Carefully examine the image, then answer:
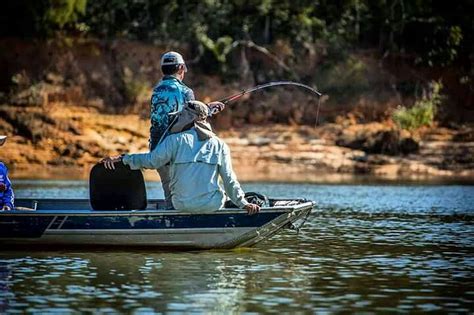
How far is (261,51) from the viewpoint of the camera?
1617 inches

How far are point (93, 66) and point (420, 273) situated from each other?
1078 inches

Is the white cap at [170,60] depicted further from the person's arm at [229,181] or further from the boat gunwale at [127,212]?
the boat gunwale at [127,212]

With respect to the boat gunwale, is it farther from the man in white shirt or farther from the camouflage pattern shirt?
the camouflage pattern shirt

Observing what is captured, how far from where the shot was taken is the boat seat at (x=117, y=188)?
1463cm

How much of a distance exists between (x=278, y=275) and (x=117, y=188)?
2707 millimetres

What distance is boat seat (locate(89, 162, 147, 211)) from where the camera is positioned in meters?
14.6

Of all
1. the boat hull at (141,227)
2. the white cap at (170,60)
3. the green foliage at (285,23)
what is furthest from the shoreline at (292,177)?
the white cap at (170,60)

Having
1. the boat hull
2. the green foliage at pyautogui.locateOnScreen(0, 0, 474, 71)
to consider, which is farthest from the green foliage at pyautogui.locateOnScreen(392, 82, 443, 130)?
the boat hull

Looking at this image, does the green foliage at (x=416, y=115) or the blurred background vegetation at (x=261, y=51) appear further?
the blurred background vegetation at (x=261, y=51)

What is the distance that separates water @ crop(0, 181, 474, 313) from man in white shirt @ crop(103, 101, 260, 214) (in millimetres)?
730

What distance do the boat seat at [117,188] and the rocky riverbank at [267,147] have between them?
18.4 metres

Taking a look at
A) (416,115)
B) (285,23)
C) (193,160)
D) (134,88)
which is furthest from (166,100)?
(285,23)

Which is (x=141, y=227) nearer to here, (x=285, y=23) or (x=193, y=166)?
(x=193, y=166)

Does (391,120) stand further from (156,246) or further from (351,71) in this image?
(156,246)
